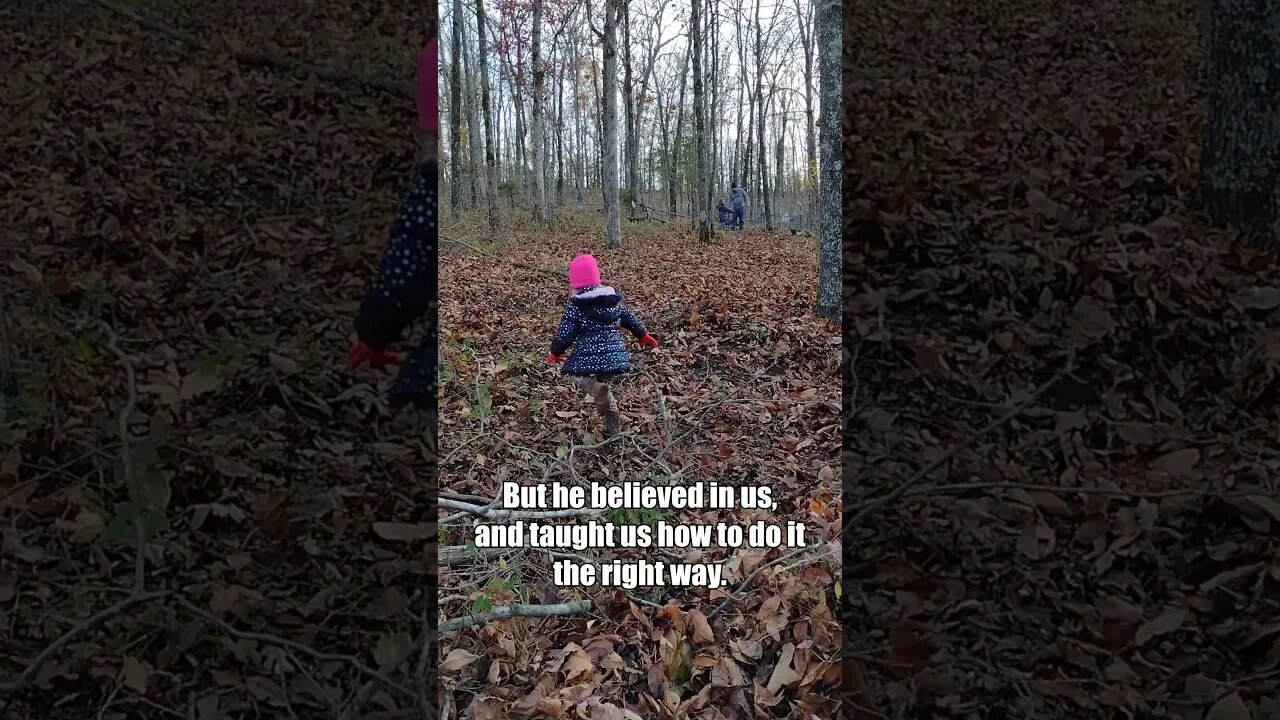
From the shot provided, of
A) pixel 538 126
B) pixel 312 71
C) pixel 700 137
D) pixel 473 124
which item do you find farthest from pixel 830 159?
pixel 473 124

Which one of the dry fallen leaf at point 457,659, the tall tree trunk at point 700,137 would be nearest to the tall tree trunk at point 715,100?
the tall tree trunk at point 700,137

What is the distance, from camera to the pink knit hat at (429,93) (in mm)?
2256

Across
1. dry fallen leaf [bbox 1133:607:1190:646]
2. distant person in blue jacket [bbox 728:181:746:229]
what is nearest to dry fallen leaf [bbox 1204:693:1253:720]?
dry fallen leaf [bbox 1133:607:1190:646]

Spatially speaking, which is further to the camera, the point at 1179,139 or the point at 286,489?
the point at 1179,139

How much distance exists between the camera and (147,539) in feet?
7.80

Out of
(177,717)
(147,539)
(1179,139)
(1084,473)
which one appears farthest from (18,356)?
(1179,139)

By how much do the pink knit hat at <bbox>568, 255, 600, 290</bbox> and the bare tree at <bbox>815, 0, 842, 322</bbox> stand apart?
159cm

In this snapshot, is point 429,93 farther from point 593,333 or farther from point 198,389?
point 198,389

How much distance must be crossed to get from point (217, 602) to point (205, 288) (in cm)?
213

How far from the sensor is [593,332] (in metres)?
3.18

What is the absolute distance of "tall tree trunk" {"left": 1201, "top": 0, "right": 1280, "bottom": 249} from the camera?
3598 mm

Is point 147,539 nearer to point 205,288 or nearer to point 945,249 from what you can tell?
point 205,288

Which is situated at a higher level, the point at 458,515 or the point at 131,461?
the point at 131,461

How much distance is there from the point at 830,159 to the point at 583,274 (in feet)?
6.46
